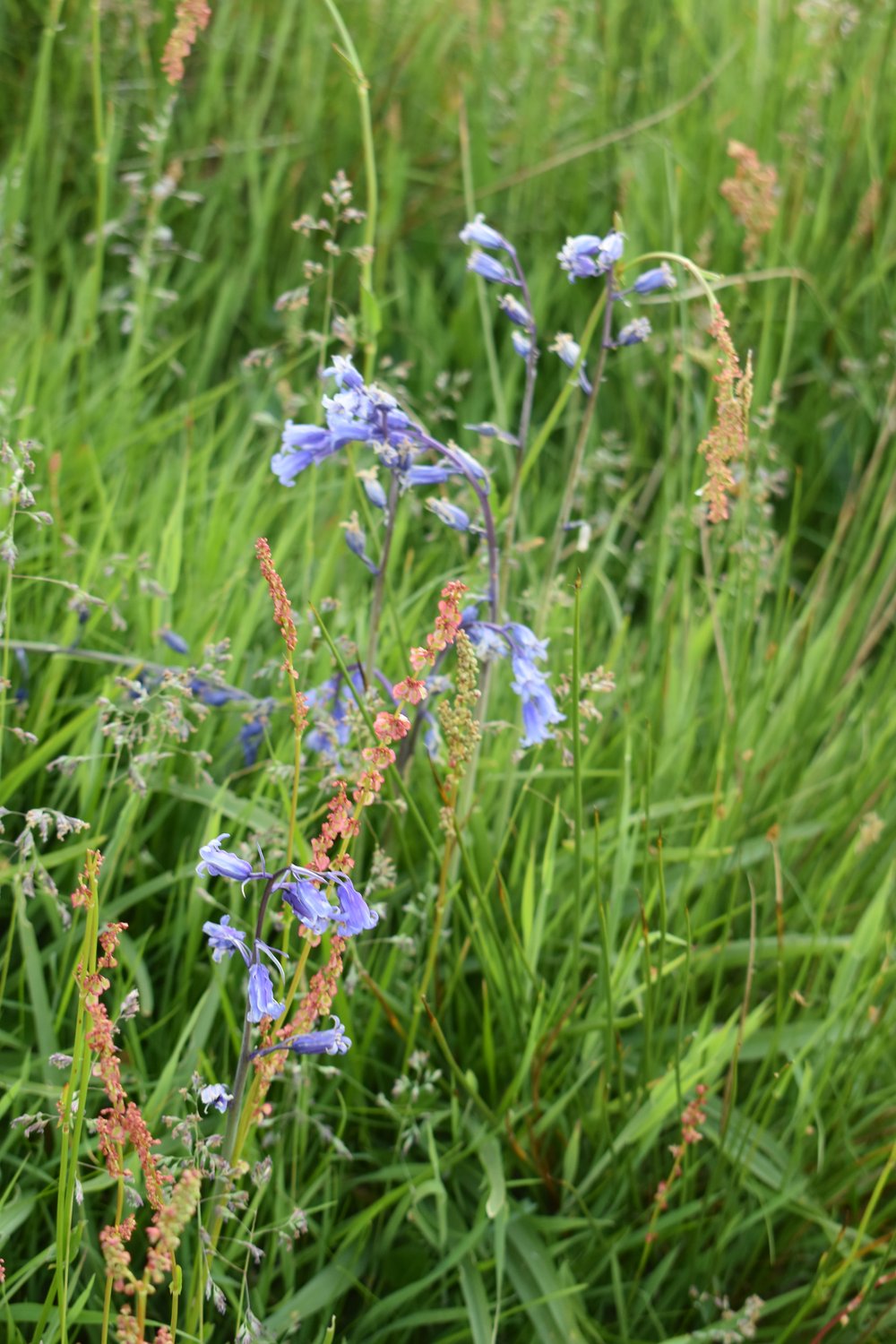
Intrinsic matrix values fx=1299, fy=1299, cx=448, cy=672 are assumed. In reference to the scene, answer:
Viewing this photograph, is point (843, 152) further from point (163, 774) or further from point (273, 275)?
point (163, 774)

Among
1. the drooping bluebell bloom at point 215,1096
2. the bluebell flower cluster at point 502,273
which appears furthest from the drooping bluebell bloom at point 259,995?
the bluebell flower cluster at point 502,273

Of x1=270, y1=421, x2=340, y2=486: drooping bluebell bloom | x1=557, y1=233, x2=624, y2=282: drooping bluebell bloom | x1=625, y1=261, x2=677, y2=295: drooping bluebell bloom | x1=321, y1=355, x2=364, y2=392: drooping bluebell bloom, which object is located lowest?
x1=270, y1=421, x2=340, y2=486: drooping bluebell bloom

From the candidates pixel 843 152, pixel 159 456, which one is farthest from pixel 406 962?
pixel 843 152

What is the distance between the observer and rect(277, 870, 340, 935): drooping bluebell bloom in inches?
43.5

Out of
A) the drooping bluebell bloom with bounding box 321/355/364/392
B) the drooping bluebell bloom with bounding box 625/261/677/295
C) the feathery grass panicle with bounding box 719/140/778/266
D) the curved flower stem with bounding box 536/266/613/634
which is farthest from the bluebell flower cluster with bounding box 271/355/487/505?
the feathery grass panicle with bounding box 719/140/778/266

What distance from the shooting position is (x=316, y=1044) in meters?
1.20

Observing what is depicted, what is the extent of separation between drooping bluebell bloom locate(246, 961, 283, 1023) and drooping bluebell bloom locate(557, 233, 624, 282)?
0.97 metres

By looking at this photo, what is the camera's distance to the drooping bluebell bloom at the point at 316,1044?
1172 millimetres

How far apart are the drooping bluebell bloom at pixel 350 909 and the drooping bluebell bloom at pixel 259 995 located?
8cm

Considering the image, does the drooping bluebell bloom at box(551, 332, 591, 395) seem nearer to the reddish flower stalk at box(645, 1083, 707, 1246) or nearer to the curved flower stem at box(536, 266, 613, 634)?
the curved flower stem at box(536, 266, 613, 634)

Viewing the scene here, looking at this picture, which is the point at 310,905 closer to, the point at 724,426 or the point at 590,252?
the point at 724,426

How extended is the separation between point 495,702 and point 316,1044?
44.0 inches

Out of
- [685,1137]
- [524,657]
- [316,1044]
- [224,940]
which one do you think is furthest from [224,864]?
[685,1137]

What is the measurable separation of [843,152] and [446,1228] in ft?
9.97
